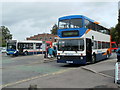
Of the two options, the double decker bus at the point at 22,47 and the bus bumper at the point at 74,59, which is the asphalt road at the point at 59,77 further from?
the double decker bus at the point at 22,47

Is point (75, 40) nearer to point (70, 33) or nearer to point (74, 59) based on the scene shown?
point (70, 33)

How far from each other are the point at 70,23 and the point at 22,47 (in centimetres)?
2077

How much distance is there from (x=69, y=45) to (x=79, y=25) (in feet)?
6.14

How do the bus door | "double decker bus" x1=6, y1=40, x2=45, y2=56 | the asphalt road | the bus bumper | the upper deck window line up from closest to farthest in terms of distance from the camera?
the asphalt road, the bus bumper, the upper deck window, the bus door, "double decker bus" x1=6, y1=40, x2=45, y2=56

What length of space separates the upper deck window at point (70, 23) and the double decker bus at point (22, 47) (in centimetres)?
1926

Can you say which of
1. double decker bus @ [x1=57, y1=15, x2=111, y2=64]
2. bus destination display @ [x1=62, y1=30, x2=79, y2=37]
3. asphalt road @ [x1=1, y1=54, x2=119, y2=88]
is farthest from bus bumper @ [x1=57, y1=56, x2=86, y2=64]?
bus destination display @ [x1=62, y1=30, x2=79, y2=37]

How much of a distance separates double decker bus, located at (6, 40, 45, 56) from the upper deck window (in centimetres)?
1926

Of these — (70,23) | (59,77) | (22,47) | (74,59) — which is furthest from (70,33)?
(22,47)

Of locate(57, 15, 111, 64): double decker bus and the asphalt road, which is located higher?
locate(57, 15, 111, 64): double decker bus

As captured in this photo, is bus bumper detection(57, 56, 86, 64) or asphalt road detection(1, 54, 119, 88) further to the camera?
bus bumper detection(57, 56, 86, 64)

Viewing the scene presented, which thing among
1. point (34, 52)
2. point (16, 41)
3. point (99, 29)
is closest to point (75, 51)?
point (99, 29)

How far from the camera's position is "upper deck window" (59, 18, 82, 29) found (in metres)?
15.3

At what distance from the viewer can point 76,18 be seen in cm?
1545

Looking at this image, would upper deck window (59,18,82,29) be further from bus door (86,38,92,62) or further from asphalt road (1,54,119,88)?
asphalt road (1,54,119,88)
